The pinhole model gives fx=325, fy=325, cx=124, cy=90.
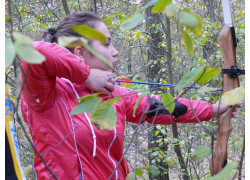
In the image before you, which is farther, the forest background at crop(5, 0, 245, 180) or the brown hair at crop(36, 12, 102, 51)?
the forest background at crop(5, 0, 245, 180)

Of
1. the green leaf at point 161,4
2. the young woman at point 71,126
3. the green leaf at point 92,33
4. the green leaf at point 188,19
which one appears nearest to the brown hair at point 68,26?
the young woman at point 71,126

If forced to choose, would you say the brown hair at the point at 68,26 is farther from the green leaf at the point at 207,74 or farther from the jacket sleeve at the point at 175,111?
the green leaf at the point at 207,74

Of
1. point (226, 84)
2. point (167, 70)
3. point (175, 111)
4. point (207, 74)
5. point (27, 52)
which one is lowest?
point (167, 70)

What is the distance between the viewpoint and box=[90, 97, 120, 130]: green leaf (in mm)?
721

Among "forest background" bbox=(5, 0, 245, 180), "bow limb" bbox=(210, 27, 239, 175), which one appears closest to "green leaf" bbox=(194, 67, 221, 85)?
"bow limb" bbox=(210, 27, 239, 175)

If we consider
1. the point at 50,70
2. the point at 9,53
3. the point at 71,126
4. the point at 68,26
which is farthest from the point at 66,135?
Answer: the point at 9,53

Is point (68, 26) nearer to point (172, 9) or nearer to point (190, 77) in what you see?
point (172, 9)

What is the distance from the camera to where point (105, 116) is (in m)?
0.73

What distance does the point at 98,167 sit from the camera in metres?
1.30

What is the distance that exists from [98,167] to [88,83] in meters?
0.34

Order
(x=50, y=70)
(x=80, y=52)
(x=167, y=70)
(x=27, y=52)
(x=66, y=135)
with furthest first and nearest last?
(x=167, y=70) < (x=80, y=52) < (x=66, y=135) < (x=50, y=70) < (x=27, y=52)

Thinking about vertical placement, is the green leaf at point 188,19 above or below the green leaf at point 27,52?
above

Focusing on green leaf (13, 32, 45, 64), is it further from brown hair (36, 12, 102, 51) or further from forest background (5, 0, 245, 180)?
forest background (5, 0, 245, 180)

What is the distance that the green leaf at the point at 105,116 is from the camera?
28.4 inches
